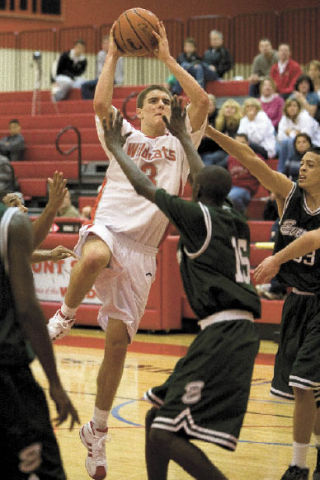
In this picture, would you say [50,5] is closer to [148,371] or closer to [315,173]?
[148,371]

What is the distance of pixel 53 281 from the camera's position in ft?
36.7

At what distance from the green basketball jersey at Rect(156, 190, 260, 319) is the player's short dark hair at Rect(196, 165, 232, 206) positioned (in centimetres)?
5

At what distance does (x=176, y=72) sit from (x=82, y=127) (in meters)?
11.0

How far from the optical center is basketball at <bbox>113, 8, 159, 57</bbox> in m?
5.04

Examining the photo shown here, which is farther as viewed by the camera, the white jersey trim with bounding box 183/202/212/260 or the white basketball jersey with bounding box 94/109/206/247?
the white basketball jersey with bounding box 94/109/206/247

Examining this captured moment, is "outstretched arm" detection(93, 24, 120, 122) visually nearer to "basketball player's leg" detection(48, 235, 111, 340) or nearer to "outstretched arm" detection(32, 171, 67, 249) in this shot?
"basketball player's leg" detection(48, 235, 111, 340)

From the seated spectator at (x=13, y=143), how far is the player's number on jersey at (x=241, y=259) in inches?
447

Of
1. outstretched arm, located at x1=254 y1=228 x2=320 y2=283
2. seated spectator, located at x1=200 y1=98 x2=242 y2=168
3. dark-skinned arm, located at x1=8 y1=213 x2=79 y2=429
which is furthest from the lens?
seated spectator, located at x1=200 y1=98 x2=242 y2=168

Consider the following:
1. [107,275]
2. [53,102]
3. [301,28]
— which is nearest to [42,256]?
[107,275]

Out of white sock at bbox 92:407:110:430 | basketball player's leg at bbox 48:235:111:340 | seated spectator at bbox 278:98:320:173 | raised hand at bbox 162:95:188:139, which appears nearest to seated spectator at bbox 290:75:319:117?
seated spectator at bbox 278:98:320:173

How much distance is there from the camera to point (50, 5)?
64.9 ft

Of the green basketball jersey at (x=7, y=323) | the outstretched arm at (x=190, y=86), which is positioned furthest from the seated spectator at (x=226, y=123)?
the green basketball jersey at (x=7, y=323)

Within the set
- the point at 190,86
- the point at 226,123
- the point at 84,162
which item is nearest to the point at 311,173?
the point at 190,86

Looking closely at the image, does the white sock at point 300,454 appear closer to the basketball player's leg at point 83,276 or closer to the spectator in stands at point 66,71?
the basketball player's leg at point 83,276
